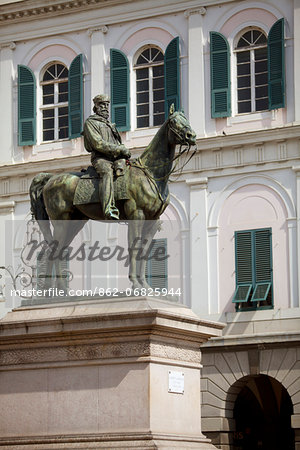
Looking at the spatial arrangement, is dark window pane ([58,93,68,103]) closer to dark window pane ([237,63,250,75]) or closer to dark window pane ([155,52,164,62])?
dark window pane ([155,52,164,62])

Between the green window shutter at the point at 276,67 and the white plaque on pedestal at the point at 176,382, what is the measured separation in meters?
16.8

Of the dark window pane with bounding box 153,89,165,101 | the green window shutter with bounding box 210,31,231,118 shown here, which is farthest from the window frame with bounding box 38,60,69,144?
the green window shutter with bounding box 210,31,231,118

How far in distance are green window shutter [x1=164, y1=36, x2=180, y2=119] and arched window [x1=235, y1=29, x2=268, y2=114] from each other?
1.73m

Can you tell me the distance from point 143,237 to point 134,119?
1746 cm

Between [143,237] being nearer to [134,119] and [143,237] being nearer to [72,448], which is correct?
[72,448]

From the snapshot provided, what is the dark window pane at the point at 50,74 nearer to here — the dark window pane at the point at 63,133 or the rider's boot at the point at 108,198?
the dark window pane at the point at 63,133

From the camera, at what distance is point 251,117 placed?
31.8 meters

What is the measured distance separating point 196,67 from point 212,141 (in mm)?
2260

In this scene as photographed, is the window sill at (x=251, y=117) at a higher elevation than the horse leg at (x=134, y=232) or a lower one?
higher

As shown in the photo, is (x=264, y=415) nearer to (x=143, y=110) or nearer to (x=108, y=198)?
(x=143, y=110)

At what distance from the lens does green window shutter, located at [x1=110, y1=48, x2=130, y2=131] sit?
109ft

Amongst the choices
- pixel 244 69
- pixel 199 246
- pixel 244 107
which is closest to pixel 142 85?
pixel 244 69

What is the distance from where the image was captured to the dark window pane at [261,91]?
31812 mm

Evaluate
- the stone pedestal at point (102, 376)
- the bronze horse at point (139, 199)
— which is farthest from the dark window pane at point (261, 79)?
the stone pedestal at point (102, 376)
